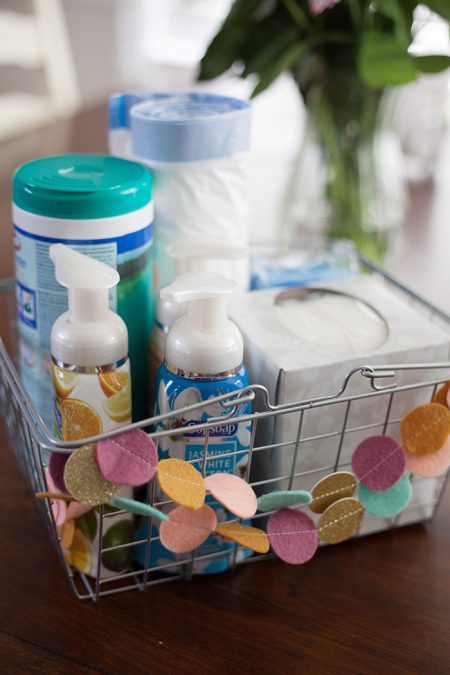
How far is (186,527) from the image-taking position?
424mm

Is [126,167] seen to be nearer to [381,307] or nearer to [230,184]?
[230,184]

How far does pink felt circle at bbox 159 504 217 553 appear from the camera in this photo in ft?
1.38

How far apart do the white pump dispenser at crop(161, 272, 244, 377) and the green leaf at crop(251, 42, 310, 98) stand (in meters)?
0.31

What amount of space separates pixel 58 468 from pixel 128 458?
4 centimetres

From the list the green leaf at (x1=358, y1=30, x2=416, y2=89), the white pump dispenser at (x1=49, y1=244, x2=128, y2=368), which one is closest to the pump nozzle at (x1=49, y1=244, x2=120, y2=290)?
the white pump dispenser at (x1=49, y1=244, x2=128, y2=368)

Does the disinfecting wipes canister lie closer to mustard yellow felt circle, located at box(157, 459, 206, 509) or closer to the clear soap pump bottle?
the clear soap pump bottle

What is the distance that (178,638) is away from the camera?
438 mm

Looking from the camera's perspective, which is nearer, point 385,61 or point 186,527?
point 186,527

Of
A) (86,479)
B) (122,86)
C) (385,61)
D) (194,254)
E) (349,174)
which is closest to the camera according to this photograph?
(86,479)

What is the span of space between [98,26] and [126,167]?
6.48ft

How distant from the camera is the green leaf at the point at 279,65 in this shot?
69 centimetres

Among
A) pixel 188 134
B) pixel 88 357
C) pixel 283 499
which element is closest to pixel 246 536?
pixel 283 499

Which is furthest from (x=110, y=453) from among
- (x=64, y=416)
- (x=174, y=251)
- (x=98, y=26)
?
(x=98, y=26)

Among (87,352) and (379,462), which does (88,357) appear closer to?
(87,352)
